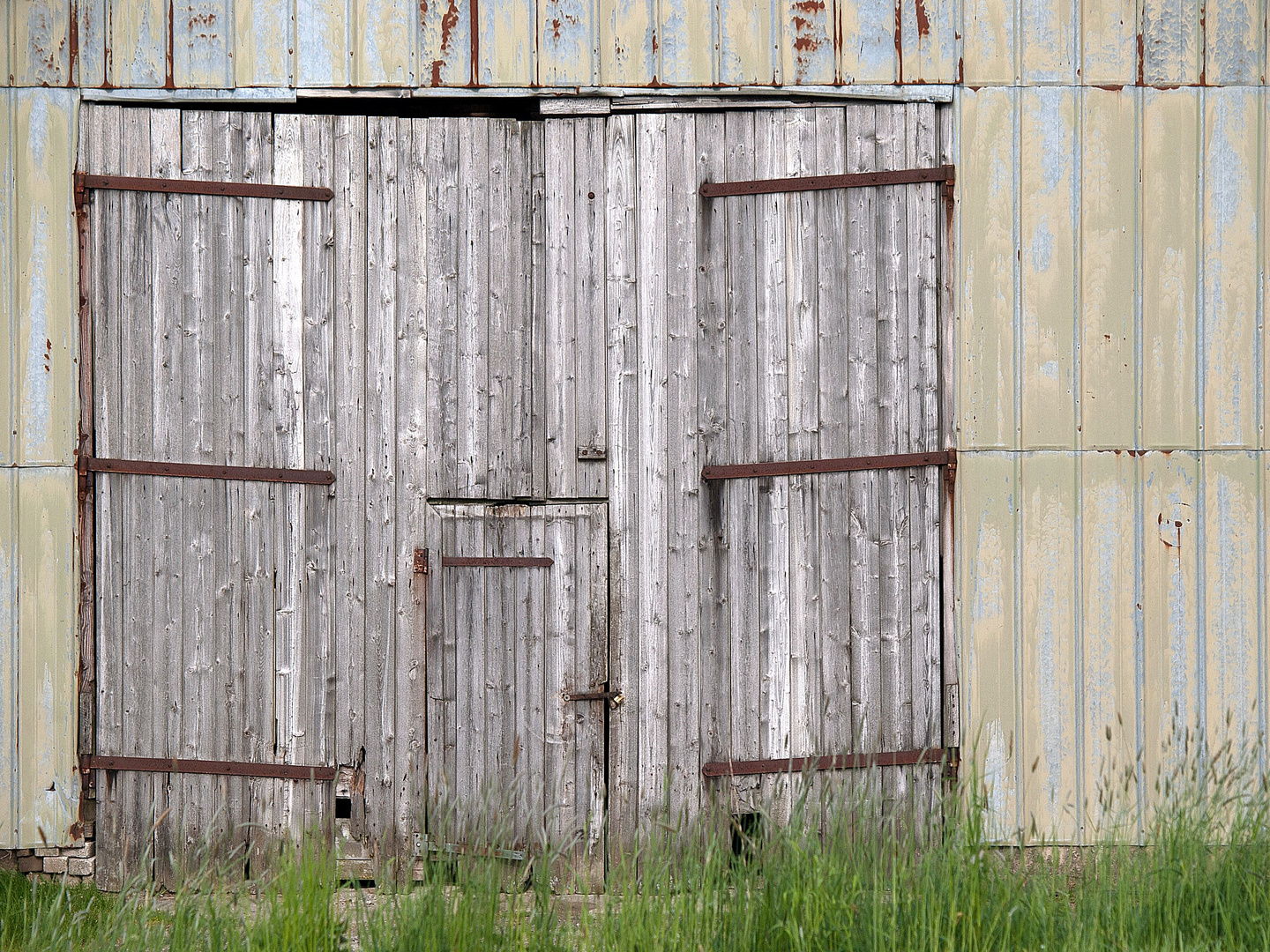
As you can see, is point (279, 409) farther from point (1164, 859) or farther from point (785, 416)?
point (1164, 859)

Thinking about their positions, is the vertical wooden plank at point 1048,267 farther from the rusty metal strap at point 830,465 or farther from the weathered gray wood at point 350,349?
the weathered gray wood at point 350,349

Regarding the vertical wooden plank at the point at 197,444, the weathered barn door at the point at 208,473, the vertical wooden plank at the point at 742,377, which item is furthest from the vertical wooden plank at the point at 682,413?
the vertical wooden plank at the point at 197,444

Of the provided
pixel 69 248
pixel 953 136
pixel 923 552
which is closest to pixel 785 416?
pixel 923 552

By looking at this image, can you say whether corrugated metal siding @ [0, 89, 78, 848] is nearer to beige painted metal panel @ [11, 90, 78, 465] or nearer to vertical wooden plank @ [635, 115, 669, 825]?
beige painted metal panel @ [11, 90, 78, 465]

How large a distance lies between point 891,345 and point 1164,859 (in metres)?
2.09

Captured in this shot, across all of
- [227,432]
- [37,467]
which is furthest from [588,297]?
[37,467]

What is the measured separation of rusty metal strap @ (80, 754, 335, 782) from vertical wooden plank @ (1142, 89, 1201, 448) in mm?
3632

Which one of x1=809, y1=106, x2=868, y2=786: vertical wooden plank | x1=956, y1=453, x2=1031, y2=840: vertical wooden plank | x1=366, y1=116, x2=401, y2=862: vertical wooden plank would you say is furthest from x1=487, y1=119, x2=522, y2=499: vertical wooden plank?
x1=956, y1=453, x2=1031, y2=840: vertical wooden plank

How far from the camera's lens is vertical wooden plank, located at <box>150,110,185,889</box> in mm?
4027

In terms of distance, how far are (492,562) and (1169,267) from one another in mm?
2980

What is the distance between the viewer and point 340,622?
4.05 metres

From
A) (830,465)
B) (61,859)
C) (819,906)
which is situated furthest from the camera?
(830,465)

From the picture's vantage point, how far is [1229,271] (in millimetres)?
4070

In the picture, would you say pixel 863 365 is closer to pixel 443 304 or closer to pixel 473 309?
pixel 473 309
